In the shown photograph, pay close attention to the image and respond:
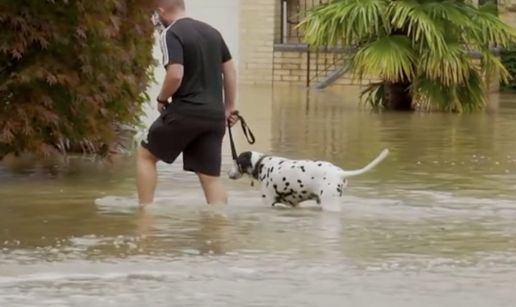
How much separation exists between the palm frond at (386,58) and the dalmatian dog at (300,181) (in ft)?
33.8

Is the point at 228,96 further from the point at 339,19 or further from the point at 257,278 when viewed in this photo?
the point at 339,19

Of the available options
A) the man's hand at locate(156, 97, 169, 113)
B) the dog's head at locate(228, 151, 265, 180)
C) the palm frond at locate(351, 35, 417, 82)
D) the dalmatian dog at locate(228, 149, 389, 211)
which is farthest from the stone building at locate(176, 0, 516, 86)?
the man's hand at locate(156, 97, 169, 113)

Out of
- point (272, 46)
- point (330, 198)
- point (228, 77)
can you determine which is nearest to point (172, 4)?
point (228, 77)

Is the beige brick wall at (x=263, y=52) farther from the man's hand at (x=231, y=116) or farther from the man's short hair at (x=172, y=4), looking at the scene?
the man's short hair at (x=172, y=4)

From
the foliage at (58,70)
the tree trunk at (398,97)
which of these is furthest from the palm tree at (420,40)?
the foliage at (58,70)

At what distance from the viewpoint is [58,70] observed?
33.4ft

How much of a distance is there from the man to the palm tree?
10492 mm

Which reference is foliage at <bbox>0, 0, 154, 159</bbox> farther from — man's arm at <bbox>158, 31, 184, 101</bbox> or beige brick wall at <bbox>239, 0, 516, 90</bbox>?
beige brick wall at <bbox>239, 0, 516, 90</bbox>

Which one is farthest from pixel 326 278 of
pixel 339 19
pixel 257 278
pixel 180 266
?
pixel 339 19

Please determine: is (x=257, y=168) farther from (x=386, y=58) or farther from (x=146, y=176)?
(x=386, y=58)

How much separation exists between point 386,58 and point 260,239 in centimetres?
1182

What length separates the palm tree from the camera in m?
19.5

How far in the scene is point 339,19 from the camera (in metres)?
19.7

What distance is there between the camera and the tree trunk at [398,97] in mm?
20609
